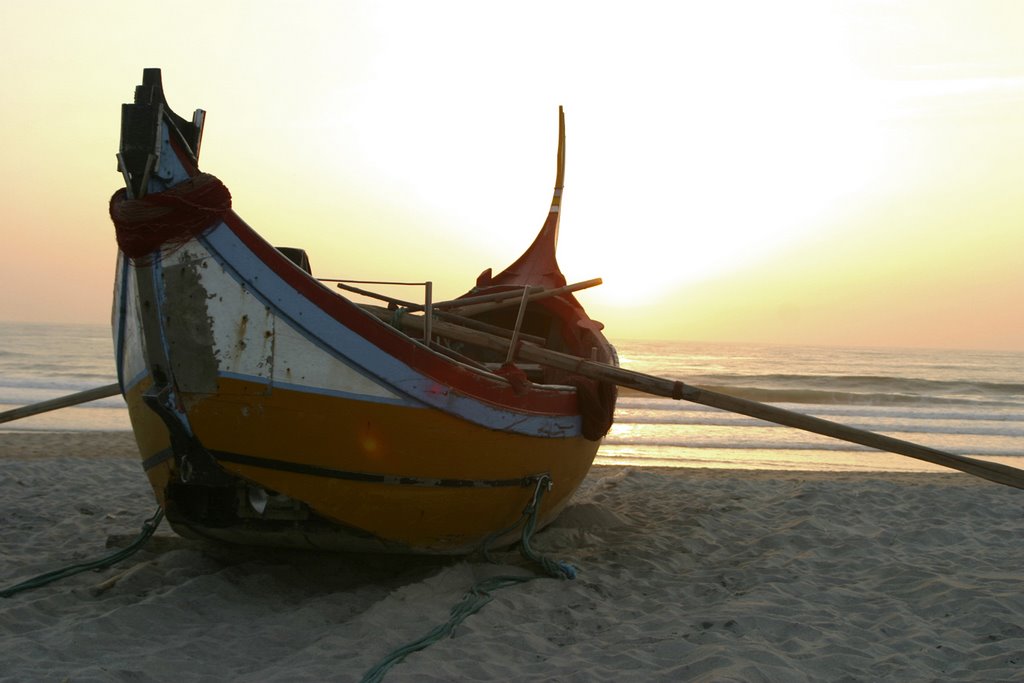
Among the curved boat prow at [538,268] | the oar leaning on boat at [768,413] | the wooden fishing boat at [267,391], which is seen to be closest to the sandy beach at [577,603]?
the wooden fishing boat at [267,391]

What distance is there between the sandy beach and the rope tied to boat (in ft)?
5.98

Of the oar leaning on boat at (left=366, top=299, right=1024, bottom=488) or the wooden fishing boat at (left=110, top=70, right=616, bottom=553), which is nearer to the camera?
the wooden fishing boat at (left=110, top=70, right=616, bottom=553)

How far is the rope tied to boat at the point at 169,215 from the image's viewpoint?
370 centimetres

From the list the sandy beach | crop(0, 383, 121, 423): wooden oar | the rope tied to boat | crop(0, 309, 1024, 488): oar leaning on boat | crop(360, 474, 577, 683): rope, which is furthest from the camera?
crop(0, 383, 121, 423): wooden oar

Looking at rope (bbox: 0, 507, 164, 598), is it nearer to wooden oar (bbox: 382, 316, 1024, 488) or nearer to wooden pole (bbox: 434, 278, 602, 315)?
wooden oar (bbox: 382, 316, 1024, 488)

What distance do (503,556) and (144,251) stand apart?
2840 mm

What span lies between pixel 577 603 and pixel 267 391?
81.4 inches

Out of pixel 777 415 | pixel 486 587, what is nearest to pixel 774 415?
pixel 777 415

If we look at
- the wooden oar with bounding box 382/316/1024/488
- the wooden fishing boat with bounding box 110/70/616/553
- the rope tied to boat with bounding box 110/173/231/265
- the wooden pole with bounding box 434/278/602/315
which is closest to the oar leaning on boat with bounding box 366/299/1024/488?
the wooden oar with bounding box 382/316/1024/488

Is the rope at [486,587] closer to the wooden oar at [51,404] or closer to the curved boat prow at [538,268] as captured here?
the curved boat prow at [538,268]

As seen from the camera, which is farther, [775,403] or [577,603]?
[775,403]

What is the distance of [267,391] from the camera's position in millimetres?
3908

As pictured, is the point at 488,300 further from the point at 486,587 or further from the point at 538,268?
the point at 486,587

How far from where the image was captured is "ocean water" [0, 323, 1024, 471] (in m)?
13.0
